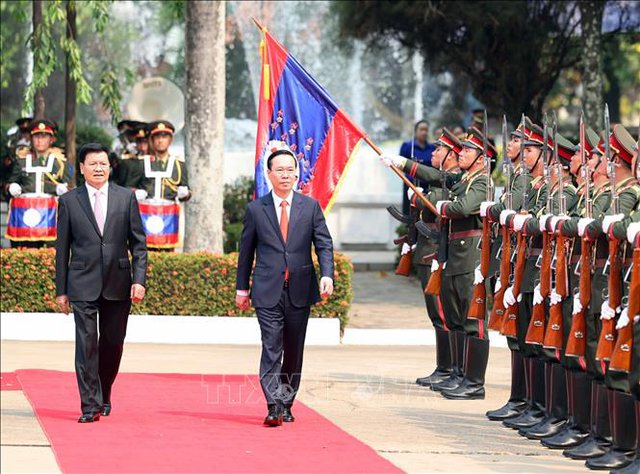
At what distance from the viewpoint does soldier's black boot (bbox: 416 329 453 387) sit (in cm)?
1363

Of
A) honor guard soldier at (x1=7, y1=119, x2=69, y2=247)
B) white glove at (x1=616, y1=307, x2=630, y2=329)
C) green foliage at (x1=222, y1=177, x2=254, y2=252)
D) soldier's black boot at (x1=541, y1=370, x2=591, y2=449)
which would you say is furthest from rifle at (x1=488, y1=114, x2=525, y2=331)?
green foliage at (x1=222, y1=177, x2=254, y2=252)

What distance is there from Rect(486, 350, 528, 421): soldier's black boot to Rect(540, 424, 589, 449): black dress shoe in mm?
1031

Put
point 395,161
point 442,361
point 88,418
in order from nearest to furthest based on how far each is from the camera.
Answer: point 88,418, point 395,161, point 442,361

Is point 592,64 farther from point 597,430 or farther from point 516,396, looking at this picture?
point 597,430

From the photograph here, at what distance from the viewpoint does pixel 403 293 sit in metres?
21.5

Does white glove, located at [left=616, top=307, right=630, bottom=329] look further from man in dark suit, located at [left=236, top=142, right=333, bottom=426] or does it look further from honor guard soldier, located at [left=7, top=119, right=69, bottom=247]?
honor guard soldier, located at [left=7, top=119, right=69, bottom=247]

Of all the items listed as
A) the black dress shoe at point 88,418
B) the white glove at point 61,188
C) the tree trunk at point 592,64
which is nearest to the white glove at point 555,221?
the black dress shoe at point 88,418

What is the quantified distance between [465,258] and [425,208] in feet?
2.72

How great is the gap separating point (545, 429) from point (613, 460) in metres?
1.37

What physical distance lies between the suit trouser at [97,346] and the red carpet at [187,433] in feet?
0.66

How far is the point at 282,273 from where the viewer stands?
11.4 m

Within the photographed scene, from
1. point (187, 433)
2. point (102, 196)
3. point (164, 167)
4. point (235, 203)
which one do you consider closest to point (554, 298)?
point (187, 433)

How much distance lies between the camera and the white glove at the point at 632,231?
352 inches

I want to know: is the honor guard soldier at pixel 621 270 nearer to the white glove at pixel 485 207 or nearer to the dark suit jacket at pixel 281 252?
the white glove at pixel 485 207
